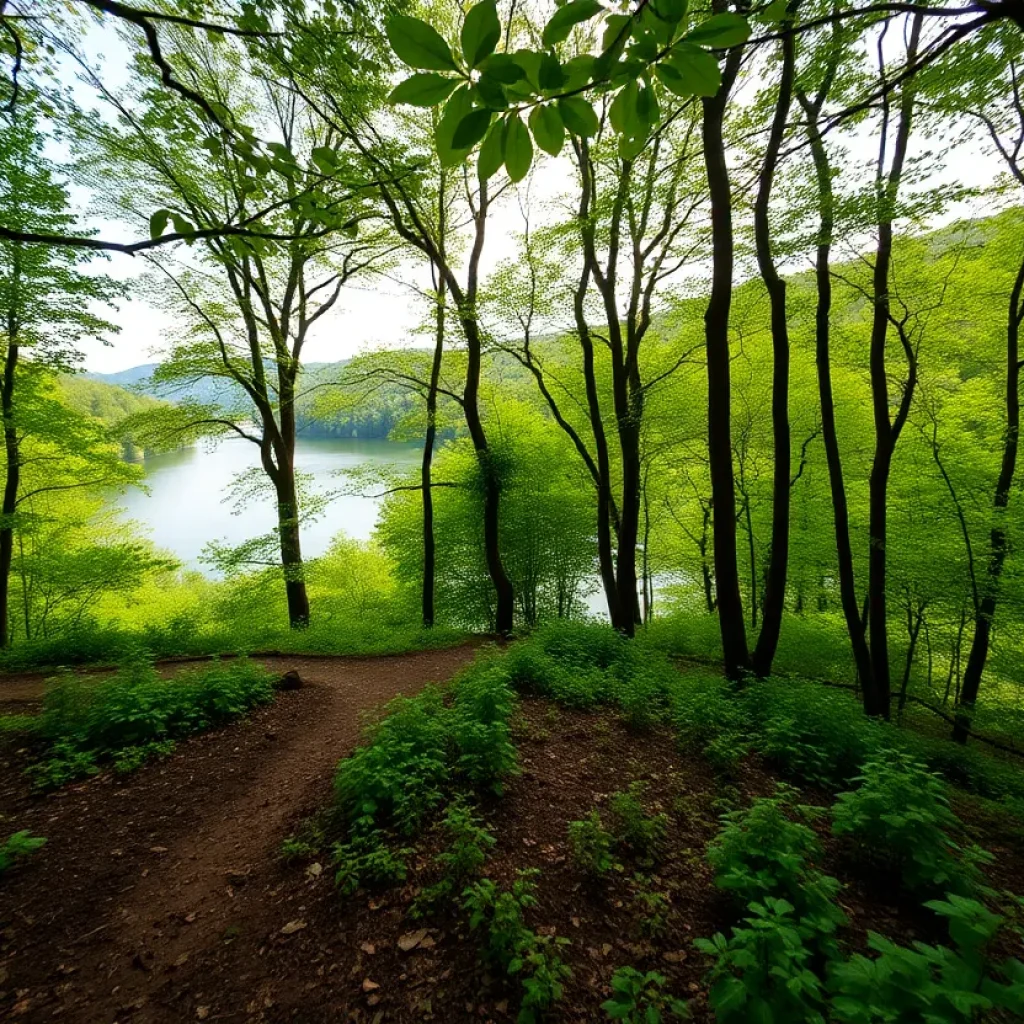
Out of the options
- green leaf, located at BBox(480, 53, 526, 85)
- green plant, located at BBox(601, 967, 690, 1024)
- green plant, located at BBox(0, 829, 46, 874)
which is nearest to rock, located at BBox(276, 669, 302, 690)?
green plant, located at BBox(0, 829, 46, 874)

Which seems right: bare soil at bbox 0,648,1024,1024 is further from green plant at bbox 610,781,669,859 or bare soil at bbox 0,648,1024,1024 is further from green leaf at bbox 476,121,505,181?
green leaf at bbox 476,121,505,181

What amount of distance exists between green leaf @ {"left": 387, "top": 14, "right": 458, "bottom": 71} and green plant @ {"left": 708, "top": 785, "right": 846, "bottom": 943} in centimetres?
310

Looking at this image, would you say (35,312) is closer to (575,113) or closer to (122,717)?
(122,717)

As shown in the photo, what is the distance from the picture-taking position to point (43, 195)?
26.3ft

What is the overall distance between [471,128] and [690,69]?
0.46 metres

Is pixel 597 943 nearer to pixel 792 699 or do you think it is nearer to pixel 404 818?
pixel 404 818

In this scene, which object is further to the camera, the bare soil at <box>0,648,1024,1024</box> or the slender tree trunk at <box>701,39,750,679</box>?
the slender tree trunk at <box>701,39,750,679</box>

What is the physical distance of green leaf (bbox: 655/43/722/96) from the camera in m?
0.82

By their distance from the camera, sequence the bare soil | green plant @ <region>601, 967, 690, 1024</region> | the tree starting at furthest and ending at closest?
the tree → the bare soil → green plant @ <region>601, 967, 690, 1024</region>

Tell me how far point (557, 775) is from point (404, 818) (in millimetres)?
1342

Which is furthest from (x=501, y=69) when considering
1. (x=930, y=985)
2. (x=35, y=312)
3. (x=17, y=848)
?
(x=35, y=312)

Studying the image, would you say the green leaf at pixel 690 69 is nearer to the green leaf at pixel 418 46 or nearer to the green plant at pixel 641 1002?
the green leaf at pixel 418 46

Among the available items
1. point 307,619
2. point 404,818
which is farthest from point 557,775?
point 307,619

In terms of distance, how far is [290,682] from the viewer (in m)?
6.52
